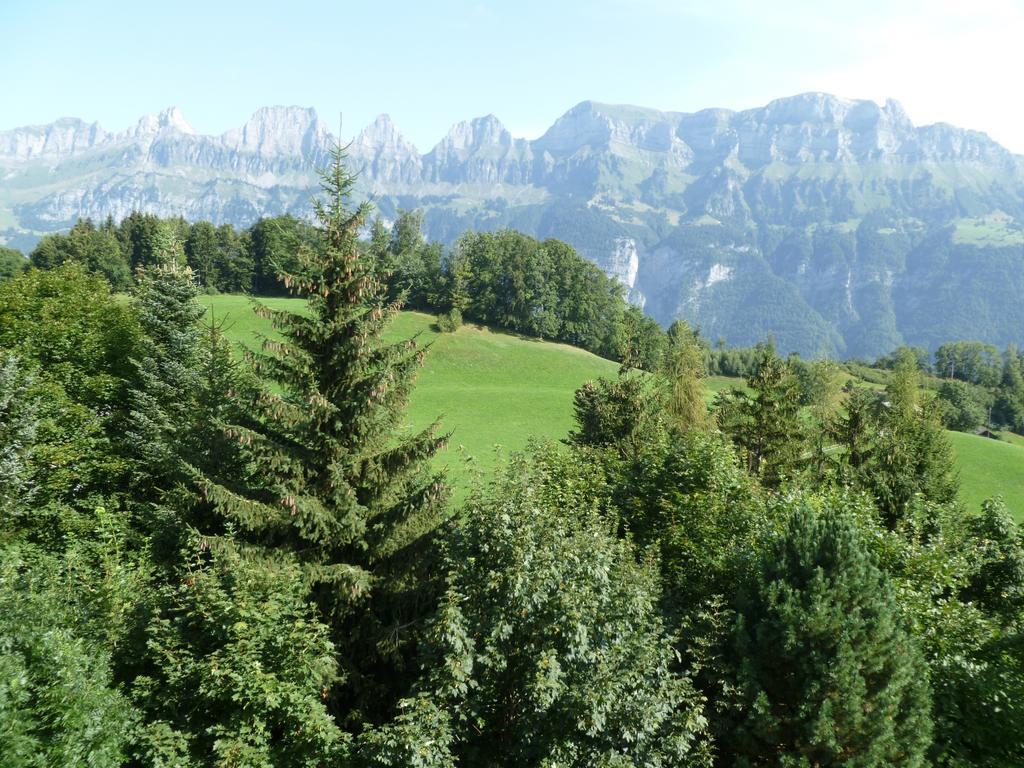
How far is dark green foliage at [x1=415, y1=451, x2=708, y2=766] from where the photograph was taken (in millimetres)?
10641

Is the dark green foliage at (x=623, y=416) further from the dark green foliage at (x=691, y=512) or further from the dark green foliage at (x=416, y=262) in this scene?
the dark green foliage at (x=416, y=262)

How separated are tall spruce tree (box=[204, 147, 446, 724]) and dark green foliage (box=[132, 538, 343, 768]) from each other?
5.58ft

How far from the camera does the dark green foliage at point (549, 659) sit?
419 inches

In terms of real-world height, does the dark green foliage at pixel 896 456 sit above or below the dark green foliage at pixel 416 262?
below

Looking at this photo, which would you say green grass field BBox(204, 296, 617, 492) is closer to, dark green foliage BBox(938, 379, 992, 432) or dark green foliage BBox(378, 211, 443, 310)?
dark green foliage BBox(378, 211, 443, 310)

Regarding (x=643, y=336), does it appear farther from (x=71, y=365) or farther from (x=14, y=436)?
(x=14, y=436)

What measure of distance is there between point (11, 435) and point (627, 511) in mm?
20584

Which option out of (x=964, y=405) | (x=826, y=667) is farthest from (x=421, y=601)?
(x=964, y=405)

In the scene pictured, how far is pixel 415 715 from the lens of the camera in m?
10.5

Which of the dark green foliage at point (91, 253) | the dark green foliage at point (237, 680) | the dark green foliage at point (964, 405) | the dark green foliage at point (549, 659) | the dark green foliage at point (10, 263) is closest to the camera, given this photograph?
the dark green foliage at point (549, 659)

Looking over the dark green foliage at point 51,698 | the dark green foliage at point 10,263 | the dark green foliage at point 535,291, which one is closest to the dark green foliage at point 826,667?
the dark green foliage at point 51,698

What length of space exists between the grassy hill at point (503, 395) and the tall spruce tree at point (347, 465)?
12662 mm

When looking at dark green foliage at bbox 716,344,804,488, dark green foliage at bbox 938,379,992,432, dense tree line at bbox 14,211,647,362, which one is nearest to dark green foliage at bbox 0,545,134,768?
dark green foliage at bbox 716,344,804,488

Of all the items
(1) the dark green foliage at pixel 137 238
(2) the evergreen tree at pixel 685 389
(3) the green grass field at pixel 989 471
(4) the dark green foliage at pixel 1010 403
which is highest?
(1) the dark green foliage at pixel 137 238
